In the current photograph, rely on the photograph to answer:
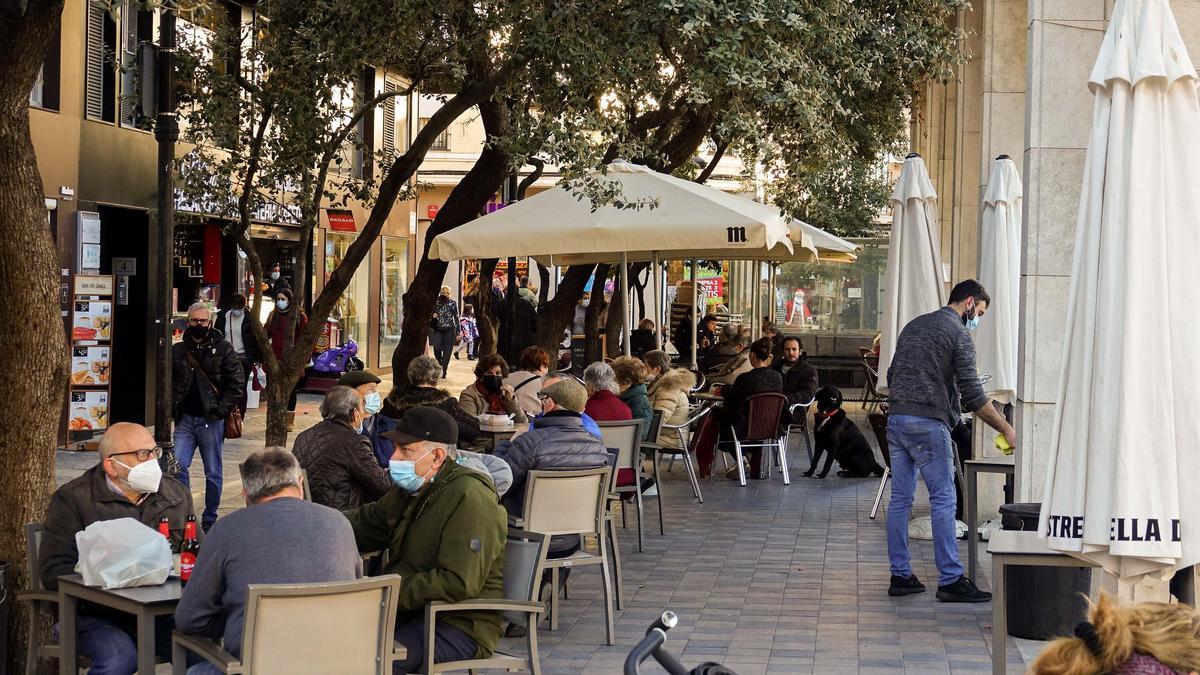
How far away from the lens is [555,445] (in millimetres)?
8578

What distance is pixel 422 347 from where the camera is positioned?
14.5m

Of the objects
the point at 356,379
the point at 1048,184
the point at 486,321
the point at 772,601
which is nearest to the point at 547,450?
the point at 356,379

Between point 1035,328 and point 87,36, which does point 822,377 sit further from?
point 1035,328

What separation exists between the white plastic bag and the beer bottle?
0.21 feet

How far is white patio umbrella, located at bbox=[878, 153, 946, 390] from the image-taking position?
497 inches

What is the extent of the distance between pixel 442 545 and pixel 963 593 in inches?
169

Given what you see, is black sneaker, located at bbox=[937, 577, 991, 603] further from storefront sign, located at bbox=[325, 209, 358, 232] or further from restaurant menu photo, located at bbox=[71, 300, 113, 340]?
storefront sign, located at bbox=[325, 209, 358, 232]

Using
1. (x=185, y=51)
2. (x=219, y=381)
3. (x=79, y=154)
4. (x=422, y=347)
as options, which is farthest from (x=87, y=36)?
(x=219, y=381)

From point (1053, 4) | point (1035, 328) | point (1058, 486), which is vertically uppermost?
point (1053, 4)

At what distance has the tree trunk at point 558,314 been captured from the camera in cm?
1912

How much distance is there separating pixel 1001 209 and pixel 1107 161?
6.31 m

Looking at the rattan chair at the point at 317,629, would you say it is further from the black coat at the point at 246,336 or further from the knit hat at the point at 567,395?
the black coat at the point at 246,336

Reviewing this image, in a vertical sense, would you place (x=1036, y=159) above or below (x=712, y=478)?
above

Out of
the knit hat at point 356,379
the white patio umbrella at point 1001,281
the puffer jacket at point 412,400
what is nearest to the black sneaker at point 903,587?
the white patio umbrella at point 1001,281
